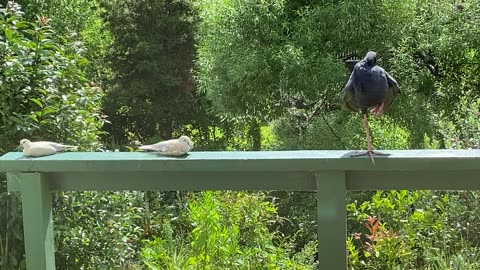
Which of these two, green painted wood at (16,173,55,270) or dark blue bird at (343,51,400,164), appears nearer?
dark blue bird at (343,51,400,164)

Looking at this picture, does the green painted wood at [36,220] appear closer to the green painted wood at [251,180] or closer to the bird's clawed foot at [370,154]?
the green painted wood at [251,180]

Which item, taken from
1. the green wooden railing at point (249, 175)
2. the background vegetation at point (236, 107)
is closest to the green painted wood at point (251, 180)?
the green wooden railing at point (249, 175)

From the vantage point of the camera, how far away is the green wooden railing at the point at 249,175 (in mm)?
1047

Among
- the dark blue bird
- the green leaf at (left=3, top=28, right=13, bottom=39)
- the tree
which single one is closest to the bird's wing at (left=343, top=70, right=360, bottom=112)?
the dark blue bird

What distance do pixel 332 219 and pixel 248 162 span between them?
0.18m

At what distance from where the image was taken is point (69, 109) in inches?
80.8

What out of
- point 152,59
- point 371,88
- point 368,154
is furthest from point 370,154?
point 152,59

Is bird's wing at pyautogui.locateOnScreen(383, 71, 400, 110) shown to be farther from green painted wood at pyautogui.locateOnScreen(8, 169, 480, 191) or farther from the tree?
the tree

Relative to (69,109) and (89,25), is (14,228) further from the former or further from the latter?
(89,25)

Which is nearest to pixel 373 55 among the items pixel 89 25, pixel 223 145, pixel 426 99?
pixel 426 99

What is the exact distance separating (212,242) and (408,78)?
217 cm

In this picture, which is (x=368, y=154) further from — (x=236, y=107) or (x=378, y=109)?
(x=236, y=107)

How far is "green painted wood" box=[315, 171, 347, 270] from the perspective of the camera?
42.1 inches

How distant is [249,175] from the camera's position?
109cm
